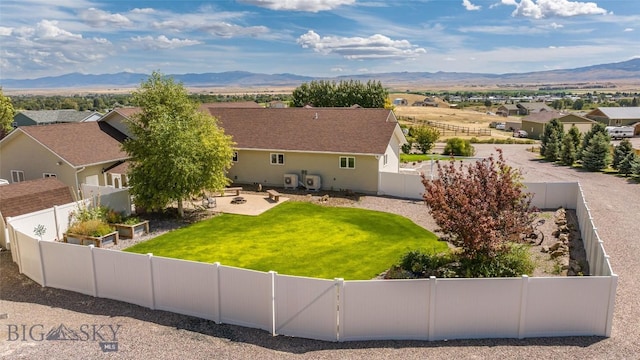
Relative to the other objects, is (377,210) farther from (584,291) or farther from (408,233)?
(584,291)

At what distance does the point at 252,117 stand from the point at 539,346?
26.0 meters

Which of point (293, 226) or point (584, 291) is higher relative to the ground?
point (584, 291)

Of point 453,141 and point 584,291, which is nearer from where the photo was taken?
point 584,291

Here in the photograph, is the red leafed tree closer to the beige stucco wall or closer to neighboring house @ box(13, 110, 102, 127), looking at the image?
the beige stucco wall

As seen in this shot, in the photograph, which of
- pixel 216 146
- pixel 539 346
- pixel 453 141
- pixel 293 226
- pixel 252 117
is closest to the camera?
pixel 539 346

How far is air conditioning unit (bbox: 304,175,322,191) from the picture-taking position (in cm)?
2842

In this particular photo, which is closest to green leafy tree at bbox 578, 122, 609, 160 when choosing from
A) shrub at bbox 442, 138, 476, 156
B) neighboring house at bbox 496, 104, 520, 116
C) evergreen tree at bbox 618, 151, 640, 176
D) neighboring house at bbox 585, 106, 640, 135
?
evergreen tree at bbox 618, 151, 640, 176

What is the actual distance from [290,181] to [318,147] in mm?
2843

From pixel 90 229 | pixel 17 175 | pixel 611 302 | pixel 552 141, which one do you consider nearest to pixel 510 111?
pixel 552 141

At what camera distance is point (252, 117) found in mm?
32938

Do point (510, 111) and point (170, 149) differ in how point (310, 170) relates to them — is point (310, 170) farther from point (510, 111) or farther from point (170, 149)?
point (510, 111)

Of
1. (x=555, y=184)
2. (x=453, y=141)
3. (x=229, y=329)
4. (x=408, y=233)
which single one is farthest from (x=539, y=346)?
(x=453, y=141)

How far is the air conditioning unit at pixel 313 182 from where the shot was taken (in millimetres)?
28422

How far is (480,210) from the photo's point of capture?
12.0m
